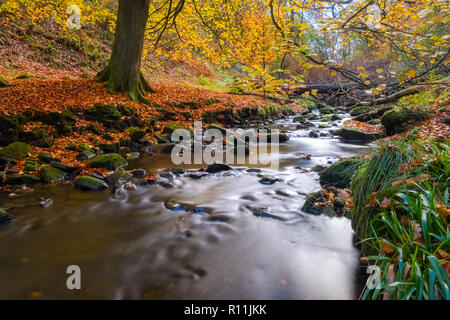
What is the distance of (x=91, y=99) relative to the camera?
780 cm

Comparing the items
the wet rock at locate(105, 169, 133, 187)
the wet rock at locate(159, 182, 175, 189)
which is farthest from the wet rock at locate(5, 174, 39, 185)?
the wet rock at locate(159, 182, 175, 189)

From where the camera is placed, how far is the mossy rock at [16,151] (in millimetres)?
4977

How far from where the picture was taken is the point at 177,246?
2.92 m

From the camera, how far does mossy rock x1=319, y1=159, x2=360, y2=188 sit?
419 cm

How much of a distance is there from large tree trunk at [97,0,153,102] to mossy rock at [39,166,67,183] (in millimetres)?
4537

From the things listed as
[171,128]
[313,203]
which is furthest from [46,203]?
[171,128]

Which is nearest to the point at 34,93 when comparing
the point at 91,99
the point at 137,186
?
the point at 91,99

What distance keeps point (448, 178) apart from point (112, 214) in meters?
3.82

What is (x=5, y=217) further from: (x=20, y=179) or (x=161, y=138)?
(x=161, y=138)

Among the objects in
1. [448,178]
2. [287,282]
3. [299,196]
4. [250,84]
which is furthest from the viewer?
[299,196]

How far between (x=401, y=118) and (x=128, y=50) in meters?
9.06

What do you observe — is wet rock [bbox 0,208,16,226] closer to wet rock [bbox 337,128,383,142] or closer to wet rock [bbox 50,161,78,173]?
wet rock [bbox 50,161,78,173]

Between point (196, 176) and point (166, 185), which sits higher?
point (196, 176)

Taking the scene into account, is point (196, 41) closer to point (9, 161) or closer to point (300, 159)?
point (300, 159)
